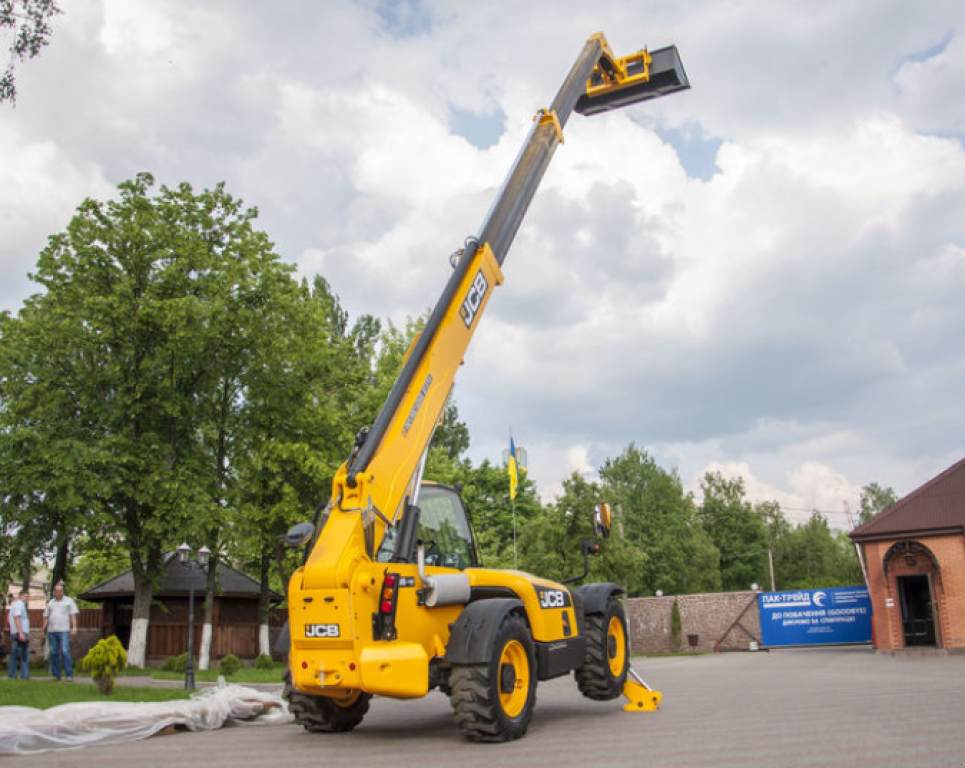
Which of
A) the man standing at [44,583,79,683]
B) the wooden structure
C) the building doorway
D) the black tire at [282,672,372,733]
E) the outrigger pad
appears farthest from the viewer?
the wooden structure

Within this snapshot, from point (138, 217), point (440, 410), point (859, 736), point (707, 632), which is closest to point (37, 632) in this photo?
point (138, 217)

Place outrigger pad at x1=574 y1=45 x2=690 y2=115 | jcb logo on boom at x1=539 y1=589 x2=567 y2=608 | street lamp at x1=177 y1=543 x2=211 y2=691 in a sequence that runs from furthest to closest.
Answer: street lamp at x1=177 y1=543 x2=211 y2=691
outrigger pad at x1=574 y1=45 x2=690 y2=115
jcb logo on boom at x1=539 y1=589 x2=567 y2=608

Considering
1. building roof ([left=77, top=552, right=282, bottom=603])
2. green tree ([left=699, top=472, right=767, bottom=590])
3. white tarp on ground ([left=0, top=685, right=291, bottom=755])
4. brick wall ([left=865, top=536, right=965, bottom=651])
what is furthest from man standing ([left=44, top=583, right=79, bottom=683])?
green tree ([left=699, top=472, right=767, bottom=590])

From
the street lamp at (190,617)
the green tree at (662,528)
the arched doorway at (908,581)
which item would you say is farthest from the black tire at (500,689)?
the green tree at (662,528)

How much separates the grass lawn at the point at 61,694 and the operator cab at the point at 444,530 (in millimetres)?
5824

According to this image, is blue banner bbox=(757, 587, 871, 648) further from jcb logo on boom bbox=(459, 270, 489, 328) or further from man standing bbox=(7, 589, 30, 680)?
jcb logo on boom bbox=(459, 270, 489, 328)

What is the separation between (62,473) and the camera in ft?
71.6

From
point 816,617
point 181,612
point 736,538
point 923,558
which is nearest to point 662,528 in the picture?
point 736,538

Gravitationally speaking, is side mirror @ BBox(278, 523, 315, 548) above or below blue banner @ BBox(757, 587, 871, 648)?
above

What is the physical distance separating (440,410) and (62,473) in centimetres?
1648

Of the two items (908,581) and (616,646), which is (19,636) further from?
(908,581)

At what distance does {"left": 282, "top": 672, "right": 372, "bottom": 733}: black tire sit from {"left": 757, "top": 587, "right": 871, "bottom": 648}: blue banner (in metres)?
26.7

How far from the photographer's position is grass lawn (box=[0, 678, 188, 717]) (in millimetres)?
12141

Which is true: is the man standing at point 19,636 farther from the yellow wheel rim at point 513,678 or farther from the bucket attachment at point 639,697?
the yellow wheel rim at point 513,678
